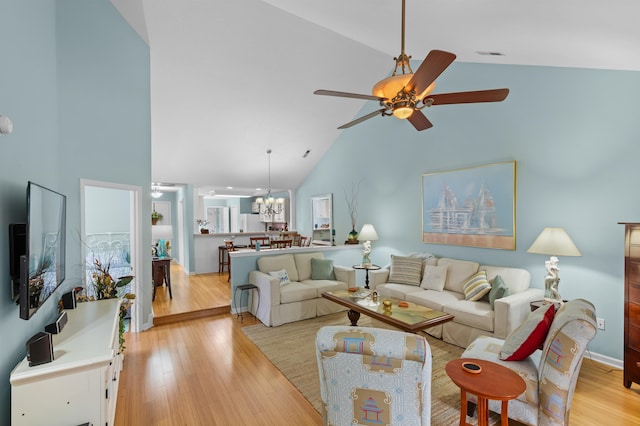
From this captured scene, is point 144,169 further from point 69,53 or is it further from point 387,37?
point 387,37

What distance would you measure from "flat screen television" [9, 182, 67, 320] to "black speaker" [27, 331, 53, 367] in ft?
0.48

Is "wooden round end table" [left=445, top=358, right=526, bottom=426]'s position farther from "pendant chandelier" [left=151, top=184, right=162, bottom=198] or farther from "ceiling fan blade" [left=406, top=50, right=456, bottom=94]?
"pendant chandelier" [left=151, top=184, right=162, bottom=198]

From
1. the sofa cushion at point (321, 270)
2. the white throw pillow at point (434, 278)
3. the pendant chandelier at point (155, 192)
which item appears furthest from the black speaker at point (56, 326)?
the pendant chandelier at point (155, 192)

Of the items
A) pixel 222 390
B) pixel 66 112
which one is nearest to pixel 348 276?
pixel 222 390

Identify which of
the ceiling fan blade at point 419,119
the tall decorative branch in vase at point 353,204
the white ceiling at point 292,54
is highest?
the white ceiling at point 292,54

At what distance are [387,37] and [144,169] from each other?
355 cm

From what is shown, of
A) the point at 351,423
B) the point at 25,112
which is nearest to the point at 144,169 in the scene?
the point at 25,112

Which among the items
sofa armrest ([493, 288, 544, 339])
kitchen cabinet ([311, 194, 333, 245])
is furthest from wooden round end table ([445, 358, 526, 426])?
kitchen cabinet ([311, 194, 333, 245])

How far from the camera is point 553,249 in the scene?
3.18 m

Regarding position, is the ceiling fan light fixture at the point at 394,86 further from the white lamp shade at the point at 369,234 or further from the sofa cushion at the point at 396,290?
the white lamp shade at the point at 369,234

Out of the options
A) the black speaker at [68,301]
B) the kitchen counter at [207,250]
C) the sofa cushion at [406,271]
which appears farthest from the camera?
the kitchen counter at [207,250]

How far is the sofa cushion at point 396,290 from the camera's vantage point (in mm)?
4262

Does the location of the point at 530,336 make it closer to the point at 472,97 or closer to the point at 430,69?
the point at 472,97

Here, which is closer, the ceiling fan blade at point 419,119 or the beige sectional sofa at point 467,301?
the ceiling fan blade at point 419,119
